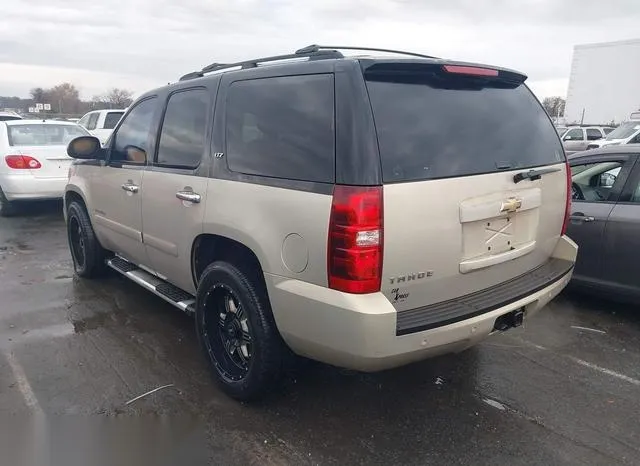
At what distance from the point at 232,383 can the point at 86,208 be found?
2.99m

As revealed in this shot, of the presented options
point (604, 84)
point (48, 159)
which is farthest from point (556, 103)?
point (48, 159)

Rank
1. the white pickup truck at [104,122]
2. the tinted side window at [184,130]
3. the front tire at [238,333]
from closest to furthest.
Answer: the front tire at [238,333]
the tinted side window at [184,130]
the white pickup truck at [104,122]

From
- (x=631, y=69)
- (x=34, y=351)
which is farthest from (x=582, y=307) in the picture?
(x=631, y=69)

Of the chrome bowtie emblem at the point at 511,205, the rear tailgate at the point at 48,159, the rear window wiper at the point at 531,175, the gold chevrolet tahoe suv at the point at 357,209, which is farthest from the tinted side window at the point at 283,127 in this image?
the rear tailgate at the point at 48,159

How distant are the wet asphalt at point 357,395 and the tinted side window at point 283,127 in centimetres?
143

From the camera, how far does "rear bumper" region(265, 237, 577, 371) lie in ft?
8.18

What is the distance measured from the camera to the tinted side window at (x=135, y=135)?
13.9 feet

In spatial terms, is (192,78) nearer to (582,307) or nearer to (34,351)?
(34,351)

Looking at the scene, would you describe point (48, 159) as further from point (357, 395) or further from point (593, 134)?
point (593, 134)

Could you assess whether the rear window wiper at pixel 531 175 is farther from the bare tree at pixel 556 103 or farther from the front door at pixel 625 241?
the bare tree at pixel 556 103

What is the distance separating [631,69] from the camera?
129 ft

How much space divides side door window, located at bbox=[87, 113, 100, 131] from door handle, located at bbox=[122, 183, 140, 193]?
13459 millimetres

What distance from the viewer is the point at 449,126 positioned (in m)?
2.83

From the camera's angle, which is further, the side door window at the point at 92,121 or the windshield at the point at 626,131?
the windshield at the point at 626,131
